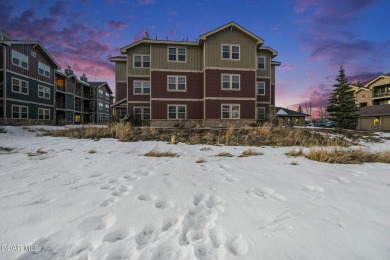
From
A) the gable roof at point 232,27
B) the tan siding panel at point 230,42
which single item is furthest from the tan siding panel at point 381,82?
the tan siding panel at point 230,42

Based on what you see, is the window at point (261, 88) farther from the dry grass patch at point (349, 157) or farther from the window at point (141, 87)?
the dry grass patch at point (349, 157)

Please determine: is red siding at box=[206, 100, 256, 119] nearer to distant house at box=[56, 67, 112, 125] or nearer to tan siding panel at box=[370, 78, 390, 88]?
distant house at box=[56, 67, 112, 125]

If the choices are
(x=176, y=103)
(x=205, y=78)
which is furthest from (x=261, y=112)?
(x=176, y=103)

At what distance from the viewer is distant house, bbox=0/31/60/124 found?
23453 mm

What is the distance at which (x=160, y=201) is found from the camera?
291 centimetres

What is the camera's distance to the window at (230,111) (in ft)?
73.0

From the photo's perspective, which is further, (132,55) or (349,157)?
(132,55)

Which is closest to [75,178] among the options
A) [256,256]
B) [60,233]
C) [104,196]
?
[104,196]

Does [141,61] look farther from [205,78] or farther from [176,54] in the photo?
[205,78]

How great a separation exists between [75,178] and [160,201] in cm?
216

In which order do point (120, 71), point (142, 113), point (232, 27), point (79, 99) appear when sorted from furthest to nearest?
1. point (79, 99)
2. point (120, 71)
3. point (142, 113)
4. point (232, 27)

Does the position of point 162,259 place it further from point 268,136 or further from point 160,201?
point 268,136

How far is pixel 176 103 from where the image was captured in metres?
22.8

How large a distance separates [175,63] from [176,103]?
4.52 meters
